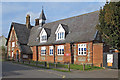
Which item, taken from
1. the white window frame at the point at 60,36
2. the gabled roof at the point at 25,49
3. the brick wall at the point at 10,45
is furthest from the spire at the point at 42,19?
the white window frame at the point at 60,36

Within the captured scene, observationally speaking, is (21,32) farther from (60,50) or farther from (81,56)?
(81,56)

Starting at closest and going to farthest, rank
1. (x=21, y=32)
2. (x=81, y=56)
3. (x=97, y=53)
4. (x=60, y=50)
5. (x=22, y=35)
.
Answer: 1. (x=97, y=53)
2. (x=81, y=56)
3. (x=60, y=50)
4. (x=22, y=35)
5. (x=21, y=32)

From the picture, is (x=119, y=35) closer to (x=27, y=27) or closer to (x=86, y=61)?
(x=86, y=61)

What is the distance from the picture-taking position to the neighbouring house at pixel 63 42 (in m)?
23.5

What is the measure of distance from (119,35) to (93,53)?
9067 millimetres

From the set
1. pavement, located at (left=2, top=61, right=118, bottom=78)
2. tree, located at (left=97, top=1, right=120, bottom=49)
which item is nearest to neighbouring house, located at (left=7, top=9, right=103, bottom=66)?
pavement, located at (left=2, top=61, right=118, bottom=78)

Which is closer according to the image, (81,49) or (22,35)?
(81,49)

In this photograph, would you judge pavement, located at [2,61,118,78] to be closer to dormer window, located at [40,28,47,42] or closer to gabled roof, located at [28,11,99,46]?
gabled roof, located at [28,11,99,46]

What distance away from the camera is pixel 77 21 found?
29.7m

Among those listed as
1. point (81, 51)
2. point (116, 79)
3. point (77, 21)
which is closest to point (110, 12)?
point (116, 79)

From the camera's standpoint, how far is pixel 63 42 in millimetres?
27281

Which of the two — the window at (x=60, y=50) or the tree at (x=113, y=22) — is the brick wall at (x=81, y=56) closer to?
the window at (x=60, y=50)

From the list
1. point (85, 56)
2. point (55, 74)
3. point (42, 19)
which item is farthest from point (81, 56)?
point (42, 19)

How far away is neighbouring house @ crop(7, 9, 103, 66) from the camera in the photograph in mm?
23516
